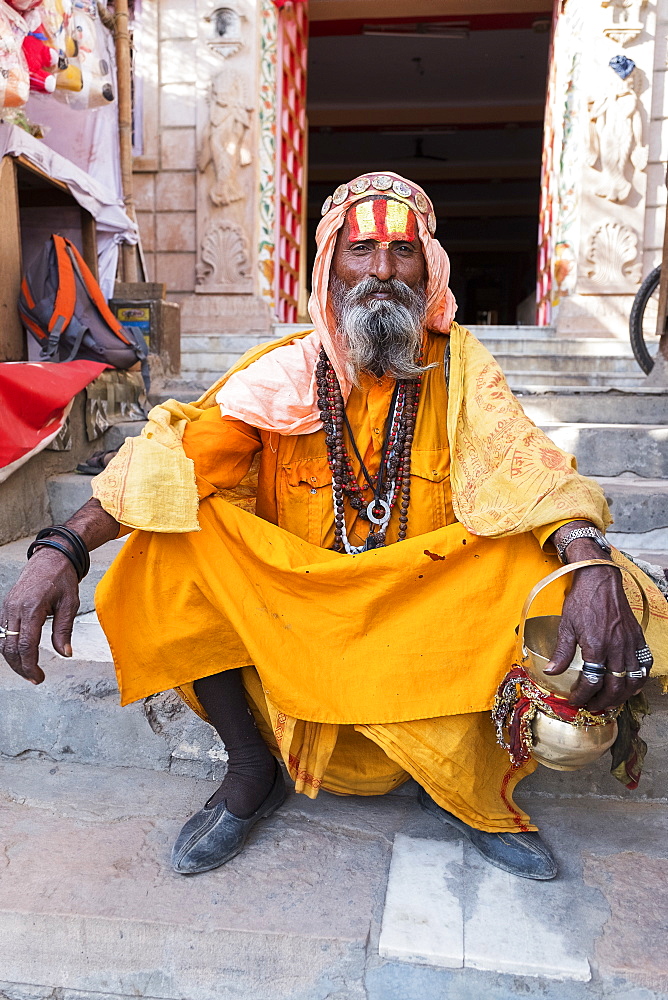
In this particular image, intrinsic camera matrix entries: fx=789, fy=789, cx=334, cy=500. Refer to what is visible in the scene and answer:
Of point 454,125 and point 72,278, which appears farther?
point 454,125

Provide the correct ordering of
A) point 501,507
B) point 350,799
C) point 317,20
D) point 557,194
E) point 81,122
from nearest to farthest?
point 501,507
point 350,799
point 81,122
point 557,194
point 317,20

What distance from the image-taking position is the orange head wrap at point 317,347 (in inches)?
69.5

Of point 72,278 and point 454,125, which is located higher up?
point 454,125

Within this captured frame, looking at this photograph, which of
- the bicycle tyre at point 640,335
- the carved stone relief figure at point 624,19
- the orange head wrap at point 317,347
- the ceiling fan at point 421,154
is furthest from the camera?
the ceiling fan at point 421,154

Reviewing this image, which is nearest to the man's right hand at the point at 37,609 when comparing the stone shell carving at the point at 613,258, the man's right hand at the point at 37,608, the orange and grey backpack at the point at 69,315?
the man's right hand at the point at 37,608

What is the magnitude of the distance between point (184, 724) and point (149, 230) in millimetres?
5609

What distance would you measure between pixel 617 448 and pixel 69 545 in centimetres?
259

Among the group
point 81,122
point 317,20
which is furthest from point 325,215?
point 317,20

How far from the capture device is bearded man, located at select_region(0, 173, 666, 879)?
1.51m

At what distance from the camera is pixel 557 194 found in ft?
21.0

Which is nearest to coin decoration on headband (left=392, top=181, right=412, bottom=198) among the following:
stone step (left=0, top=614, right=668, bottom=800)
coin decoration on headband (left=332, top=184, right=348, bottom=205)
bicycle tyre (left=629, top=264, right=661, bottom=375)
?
coin decoration on headband (left=332, top=184, right=348, bottom=205)

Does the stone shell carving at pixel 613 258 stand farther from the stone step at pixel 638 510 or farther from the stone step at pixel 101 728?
the stone step at pixel 101 728

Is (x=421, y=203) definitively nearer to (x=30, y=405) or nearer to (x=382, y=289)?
(x=382, y=289)

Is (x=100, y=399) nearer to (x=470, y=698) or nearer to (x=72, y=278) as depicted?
(x=72, y=278)
